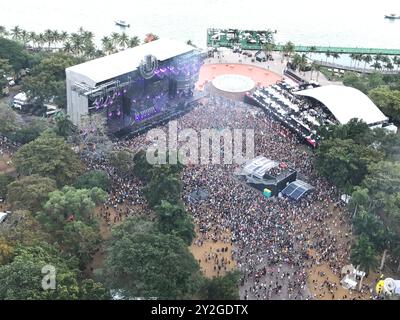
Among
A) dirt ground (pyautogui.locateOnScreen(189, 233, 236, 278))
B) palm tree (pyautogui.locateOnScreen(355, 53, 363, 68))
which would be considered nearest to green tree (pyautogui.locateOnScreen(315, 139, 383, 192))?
dirt ground (pyautogui.locateOnScreen(189, 233, 236, 278))

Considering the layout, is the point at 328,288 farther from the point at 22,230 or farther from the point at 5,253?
the point at 5,253

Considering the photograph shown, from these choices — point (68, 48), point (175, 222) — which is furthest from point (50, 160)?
point (68, 48)

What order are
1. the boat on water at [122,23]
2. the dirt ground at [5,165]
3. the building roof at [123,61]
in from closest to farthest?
the dirt ground at [5,165] < the building roof at [123,61] < the boat on water at [122,23]

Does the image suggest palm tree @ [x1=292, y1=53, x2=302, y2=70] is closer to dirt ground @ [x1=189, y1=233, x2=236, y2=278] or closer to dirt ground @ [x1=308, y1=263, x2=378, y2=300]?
dirt ground @ [x1=189, y1=233, x2=236, y2=278]

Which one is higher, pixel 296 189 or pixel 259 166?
pixel 259 166

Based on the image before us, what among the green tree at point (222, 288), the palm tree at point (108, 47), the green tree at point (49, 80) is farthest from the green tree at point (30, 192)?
the palm tree at point (108, 47)

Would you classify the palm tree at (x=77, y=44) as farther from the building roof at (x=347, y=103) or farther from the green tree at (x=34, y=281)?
the green tree at (x=34, y=281)

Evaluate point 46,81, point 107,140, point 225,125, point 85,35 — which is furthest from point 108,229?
point 85,35
